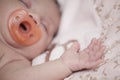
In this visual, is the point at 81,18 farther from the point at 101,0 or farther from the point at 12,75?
the point at 12,75

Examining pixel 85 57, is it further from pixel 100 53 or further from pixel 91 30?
pixel 91 30

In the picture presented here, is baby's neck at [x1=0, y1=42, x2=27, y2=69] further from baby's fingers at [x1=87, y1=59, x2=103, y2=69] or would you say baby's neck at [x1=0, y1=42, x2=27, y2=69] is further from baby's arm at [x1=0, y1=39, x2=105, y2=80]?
baby's fingers at [x1=87, y1=59, x2=103, y2=69]

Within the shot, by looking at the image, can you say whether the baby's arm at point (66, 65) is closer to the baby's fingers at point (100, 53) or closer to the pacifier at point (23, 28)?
the baby's fingers at point (100, 53)

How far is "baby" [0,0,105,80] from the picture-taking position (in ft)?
3.43

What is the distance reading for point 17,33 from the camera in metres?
1.19

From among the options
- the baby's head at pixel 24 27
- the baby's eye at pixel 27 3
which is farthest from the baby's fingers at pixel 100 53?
the baby's eye at pixel 27 3

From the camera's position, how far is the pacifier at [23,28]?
3.93ft

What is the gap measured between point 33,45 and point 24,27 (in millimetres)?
92

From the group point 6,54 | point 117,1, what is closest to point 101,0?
point 117,1

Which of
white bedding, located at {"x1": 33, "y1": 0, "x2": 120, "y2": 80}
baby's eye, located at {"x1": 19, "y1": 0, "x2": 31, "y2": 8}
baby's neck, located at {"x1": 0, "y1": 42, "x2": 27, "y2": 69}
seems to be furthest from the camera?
baby's eye, located at {"x1": 19, "y1": 0, "x2": 31, "y2": 8}

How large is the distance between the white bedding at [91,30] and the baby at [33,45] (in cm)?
4

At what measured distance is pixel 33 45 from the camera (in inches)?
49.0

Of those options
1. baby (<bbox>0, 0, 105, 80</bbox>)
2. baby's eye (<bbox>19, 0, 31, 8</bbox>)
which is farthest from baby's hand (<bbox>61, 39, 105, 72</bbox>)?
baby's eye (<bbox>19, 0, 31, 8</bbox>)

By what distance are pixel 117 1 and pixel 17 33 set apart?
488 millimetres
